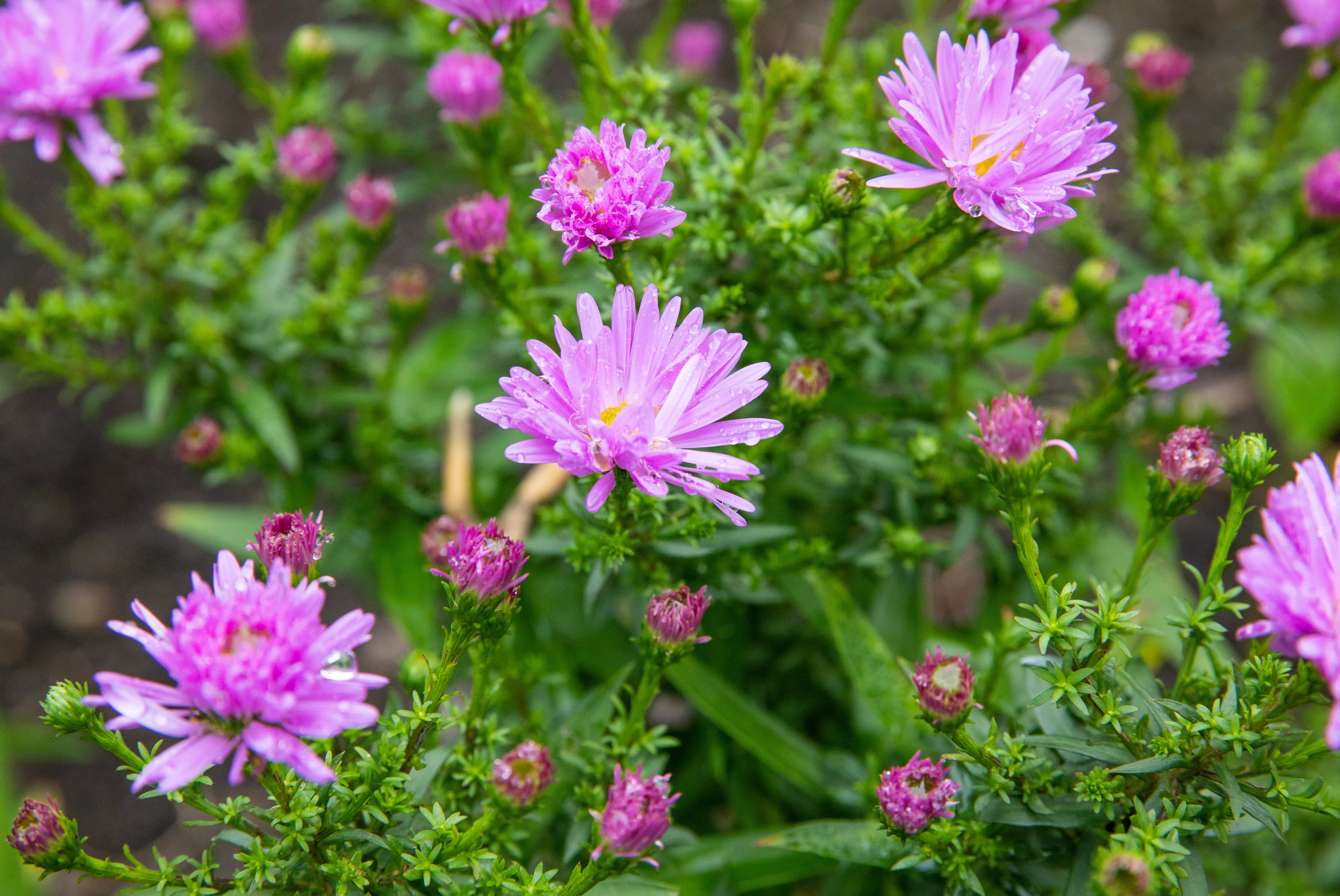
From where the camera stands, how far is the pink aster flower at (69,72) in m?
1.66

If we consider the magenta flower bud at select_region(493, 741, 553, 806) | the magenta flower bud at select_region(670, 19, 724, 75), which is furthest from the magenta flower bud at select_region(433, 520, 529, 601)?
the magenta flower bud at select_region(670, 19, 724, 75)

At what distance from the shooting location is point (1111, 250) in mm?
2141

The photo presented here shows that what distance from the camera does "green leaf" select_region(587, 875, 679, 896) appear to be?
1280 millimetres

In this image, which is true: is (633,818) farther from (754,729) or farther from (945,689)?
(754,729)

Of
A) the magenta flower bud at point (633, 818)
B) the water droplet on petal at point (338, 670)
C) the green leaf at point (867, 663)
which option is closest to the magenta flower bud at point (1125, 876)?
the magenta flower bud at point (633, 818)

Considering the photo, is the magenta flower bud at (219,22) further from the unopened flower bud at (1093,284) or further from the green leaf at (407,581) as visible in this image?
the unopened flower bud at (1093,284)

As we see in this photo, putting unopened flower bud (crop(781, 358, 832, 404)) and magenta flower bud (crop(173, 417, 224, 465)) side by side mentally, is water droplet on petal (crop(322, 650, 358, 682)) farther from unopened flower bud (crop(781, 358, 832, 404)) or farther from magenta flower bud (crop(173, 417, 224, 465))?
magenta flower bud (crop(173, 417, 224, 465))

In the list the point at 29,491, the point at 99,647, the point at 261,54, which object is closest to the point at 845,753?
the point at 99,647

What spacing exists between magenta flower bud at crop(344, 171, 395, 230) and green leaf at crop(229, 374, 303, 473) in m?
0.39

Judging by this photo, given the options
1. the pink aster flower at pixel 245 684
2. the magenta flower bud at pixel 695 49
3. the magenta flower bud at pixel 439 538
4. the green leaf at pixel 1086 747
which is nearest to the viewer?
the pink aster flower at pixel 245 684

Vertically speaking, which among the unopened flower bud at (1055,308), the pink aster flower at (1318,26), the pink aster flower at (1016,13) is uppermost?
the pink aster flower at (1318,26)

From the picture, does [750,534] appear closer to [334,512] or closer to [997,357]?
[997,357]

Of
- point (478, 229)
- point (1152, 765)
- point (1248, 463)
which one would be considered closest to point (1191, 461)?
point (1248, 463)

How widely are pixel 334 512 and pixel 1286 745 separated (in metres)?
1.87
